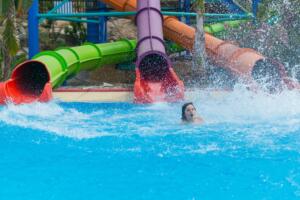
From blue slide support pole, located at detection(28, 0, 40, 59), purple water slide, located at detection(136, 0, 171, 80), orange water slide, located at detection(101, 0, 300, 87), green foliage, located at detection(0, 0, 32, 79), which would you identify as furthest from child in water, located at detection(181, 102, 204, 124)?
blue slide support pole, located at detection(28, 0, 40, 59)

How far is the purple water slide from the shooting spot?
10258mm

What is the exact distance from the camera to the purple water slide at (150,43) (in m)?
10.3

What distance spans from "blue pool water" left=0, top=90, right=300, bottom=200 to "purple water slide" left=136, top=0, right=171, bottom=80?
1.48m

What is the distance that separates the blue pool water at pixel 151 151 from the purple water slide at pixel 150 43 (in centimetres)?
148

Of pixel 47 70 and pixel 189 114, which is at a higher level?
pixel 47 70

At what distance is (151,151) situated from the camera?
604 centimetres

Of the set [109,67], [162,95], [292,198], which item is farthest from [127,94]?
[292,198]

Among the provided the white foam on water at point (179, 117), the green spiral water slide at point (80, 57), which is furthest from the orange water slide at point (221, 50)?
the green spiral water slide at point (80, 57)

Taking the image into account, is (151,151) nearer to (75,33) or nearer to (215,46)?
(215,46)

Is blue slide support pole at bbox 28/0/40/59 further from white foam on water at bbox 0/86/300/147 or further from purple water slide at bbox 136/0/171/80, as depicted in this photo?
white foam on water at bbox 0/86/300/147

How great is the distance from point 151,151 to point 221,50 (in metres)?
5.11

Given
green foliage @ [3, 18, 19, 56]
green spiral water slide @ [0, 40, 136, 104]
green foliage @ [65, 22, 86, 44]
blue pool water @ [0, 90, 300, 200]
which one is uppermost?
green foliage @ [65, 22, 86, 44]

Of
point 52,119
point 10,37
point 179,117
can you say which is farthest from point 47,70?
point 179,117

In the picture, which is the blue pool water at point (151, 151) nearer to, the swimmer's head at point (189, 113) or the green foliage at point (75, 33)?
the swimmer's head at point (189, 113)
